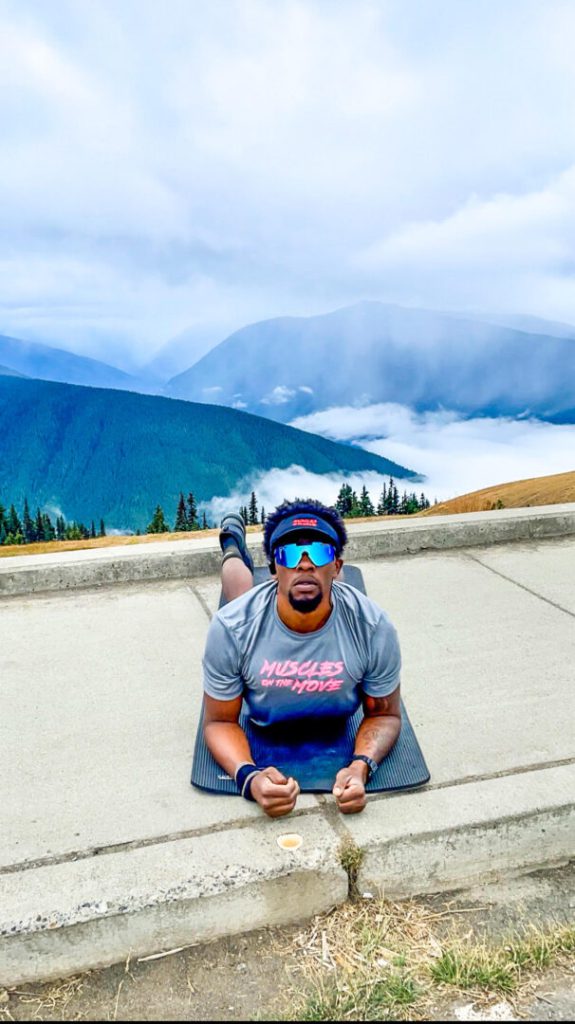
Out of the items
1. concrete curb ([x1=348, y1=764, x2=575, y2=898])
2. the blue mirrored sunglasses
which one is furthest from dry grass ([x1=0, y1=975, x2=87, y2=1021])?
the blue mirrored sunglasses

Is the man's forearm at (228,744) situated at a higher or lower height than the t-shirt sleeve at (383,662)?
lower

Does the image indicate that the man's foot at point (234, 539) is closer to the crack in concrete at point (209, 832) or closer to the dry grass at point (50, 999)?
the crack in concrete at point (209, 832)

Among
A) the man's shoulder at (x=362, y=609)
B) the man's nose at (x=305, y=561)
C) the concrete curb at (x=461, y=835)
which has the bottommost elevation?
the concrete curb at (x=461, y=835)

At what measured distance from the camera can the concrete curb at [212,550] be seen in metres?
5.60

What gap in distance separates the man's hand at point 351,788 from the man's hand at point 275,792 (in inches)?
5.7

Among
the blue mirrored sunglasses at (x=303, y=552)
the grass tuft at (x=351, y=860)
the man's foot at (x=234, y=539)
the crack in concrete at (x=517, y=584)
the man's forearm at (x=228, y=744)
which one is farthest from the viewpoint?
the crack in concrete at (x=517, y=584)

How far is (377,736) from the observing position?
9.87ft

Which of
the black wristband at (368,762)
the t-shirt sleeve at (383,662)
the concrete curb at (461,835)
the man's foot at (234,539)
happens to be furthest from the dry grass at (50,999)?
the man's foot at (234,539)

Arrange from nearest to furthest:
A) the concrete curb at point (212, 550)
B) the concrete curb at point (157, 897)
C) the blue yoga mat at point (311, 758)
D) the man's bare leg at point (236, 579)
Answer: the concrete curb at point (157, 897) < the blue yoga mat at point (311, 758) < the man's bare leg at point (236, 579) < the concrete curb at point (212, 550)

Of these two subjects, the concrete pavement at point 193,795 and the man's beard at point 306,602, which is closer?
the concrete pavement at point 193,795

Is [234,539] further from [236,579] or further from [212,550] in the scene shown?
[212,550]

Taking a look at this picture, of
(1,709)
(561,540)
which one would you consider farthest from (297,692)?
(561,540)

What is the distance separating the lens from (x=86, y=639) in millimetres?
4715

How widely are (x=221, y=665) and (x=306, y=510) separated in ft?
2.00
